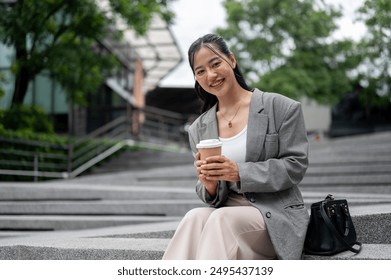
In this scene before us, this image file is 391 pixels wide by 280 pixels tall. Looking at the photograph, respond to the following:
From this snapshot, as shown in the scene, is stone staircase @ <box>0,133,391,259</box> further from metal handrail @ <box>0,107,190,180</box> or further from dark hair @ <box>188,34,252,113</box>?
metal handrail @ <box>0,107,190,180</box>

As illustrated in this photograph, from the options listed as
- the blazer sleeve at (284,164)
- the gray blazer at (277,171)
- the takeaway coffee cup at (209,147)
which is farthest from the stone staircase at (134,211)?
the takeaway coffee cup at (209,147)

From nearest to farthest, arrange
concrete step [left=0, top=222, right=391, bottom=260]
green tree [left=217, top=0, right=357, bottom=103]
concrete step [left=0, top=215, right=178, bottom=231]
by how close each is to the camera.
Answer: concrete step [left=0, top=222, right=391, bottom=260] → concrete step [left=0, top=215, right=178, bottom=231] → green tree [left=217, top=0, right=357, bottom=103]

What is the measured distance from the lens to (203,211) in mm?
2768

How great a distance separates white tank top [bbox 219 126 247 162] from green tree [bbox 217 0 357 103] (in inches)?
701

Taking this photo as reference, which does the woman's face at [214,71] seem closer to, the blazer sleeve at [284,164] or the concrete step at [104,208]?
the blazer sleeve at [284,164]

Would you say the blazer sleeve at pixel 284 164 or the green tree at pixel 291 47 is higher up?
the green tree at pixel 291 47

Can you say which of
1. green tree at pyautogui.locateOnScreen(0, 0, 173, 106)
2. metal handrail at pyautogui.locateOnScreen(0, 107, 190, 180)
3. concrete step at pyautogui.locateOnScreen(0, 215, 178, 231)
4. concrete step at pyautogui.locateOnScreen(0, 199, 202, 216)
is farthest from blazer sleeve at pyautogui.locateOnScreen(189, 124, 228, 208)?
green tree at pyautogui.locateOnScreen(0, 0, 173, 106)

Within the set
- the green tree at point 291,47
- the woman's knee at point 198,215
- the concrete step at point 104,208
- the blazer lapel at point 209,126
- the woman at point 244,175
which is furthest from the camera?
the green tree at point 291,47

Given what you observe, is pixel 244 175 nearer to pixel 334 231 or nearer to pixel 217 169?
pixel 217 169

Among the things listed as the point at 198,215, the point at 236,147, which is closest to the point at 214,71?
the point at 236,147

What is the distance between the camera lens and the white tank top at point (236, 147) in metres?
2.81

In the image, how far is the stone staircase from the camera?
11.0 ft

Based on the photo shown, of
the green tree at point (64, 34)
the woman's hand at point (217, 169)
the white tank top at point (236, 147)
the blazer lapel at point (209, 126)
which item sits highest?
the green tree at point (64, 34)
